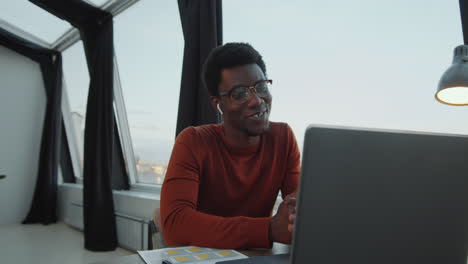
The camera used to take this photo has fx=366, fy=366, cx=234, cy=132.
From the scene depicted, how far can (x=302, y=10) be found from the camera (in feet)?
7.82

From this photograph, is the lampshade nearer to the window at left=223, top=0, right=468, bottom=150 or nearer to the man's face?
the man's face

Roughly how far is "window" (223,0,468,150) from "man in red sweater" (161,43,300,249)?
26.5 inches

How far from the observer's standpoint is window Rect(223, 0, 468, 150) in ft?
5.90

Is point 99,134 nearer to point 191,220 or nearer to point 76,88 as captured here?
point 76,88

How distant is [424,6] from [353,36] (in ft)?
1.33

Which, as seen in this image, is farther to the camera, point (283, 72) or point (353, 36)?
point (283, 72)

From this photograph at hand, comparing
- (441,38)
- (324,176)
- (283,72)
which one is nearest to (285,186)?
(324,176)

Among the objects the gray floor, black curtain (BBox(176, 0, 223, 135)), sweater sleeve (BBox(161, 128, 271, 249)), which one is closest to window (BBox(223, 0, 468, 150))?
black curtain (BBox(176, 0, 223, 135))

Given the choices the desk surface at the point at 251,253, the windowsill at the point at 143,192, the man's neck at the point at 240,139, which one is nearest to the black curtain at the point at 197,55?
the man's neck at the point at 240,139

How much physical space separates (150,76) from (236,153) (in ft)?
9.18

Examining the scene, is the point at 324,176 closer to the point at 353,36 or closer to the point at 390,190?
the point at 390,190

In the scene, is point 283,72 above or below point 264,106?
above

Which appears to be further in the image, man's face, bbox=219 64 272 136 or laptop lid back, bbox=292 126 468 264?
man's face, bbox=219 64 272 136

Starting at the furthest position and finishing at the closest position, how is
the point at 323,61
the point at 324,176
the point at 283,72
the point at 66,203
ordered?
the point at 66,203
the point at 283,72
the point at 323,61
the point at 324,176
